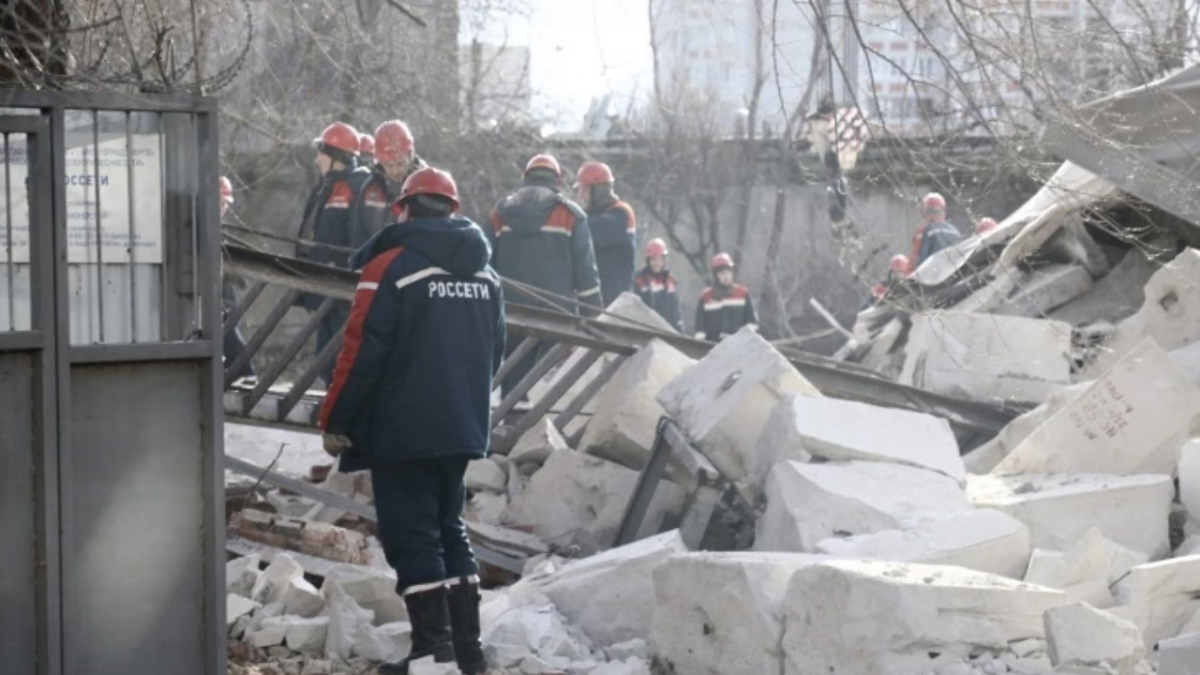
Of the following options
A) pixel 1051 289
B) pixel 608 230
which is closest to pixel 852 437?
pixel 1051 289

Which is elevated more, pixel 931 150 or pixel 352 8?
pixel 352 8

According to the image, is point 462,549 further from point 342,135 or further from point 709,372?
point 342,135

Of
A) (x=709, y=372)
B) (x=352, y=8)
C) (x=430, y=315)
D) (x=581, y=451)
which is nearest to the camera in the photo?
(x=430, y=315)

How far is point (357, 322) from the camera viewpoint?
708 centimetres

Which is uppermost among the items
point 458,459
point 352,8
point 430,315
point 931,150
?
point 352,8

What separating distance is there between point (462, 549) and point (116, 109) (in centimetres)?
271

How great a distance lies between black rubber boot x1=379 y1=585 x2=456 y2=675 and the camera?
7195 mm

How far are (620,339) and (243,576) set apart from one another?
2716 millimetres

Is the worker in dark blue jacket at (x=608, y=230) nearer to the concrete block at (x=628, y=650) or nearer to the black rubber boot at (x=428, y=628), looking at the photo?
the concrete block at (x=628, y=650)

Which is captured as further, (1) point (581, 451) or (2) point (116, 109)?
(1) point (581, 451)

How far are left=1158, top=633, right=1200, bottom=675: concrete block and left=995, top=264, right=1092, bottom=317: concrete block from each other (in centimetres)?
731

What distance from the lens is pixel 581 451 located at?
32.1 ft

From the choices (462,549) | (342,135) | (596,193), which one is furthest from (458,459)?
(596,193)

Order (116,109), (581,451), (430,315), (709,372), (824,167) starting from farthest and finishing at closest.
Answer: (824,167) < (581,451) < (709,372) < (430,315) < (116,109)
